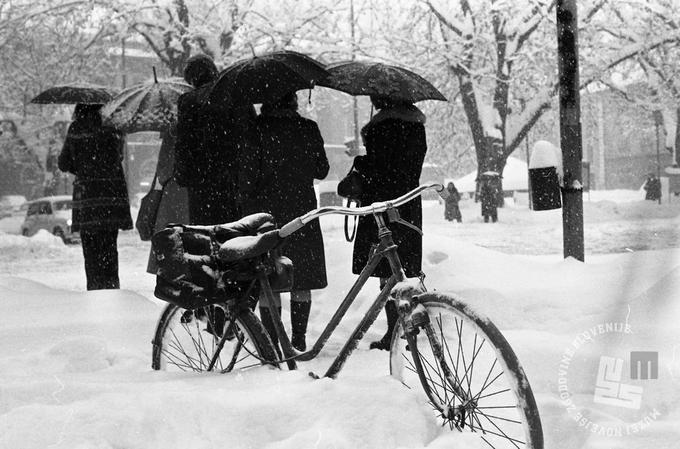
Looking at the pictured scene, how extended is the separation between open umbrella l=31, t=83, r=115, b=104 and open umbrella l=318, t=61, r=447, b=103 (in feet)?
8.42

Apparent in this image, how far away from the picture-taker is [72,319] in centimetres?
569

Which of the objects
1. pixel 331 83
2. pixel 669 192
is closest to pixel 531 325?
pixel 331 83

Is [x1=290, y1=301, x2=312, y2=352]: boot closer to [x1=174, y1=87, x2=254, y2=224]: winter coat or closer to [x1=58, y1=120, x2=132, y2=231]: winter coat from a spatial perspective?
[x1=174, y1=87, x2=254, y2=224]: winter coat

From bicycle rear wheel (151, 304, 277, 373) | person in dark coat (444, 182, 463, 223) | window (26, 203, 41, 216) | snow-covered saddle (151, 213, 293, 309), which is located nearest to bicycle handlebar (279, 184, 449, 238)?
snow-covered saddle (151, 213, 293, 309)

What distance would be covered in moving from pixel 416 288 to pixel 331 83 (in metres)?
2.88

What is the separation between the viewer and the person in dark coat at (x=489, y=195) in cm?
2334

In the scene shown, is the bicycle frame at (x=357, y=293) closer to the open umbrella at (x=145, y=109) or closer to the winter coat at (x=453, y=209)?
the open umbrella at (x=145, y=109)

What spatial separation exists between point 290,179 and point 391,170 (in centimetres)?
72

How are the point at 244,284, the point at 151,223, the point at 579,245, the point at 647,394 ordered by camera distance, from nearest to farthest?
1. the point at 244,284
2. the point at 647,394
3. the point at 151,223
4. the point at 579,245

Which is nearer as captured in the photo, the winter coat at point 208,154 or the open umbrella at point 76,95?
the winter coat at point 208,154

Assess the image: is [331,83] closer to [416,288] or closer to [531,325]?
[531,325]

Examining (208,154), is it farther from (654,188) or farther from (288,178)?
(654,188)

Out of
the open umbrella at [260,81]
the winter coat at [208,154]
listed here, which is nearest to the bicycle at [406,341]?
the open umbrella at [260,81]

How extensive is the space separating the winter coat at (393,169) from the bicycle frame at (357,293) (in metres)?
1.93
